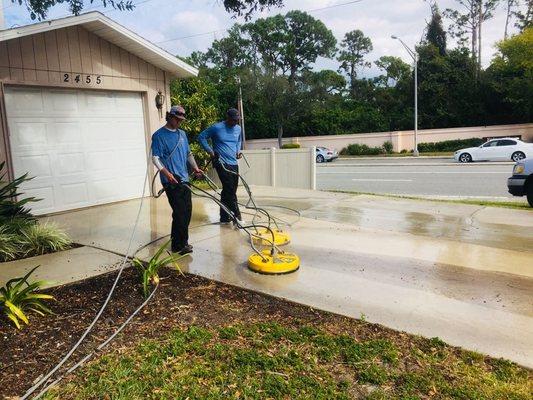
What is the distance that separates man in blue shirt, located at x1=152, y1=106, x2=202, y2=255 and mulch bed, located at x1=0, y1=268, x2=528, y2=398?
967 mm

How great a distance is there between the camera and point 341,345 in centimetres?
327

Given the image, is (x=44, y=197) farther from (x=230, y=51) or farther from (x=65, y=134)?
(x=230, y=51)

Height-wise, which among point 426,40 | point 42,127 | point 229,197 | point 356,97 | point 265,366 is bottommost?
point 265,366

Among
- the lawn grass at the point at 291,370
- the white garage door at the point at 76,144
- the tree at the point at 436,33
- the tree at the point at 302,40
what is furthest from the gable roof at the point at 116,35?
the tree at the point at 302,40

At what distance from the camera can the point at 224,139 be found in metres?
6.92

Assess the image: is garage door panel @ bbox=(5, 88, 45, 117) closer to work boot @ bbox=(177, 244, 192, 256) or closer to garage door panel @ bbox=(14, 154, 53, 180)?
garage door panel @ bbox=(14, 154, 53, 180)

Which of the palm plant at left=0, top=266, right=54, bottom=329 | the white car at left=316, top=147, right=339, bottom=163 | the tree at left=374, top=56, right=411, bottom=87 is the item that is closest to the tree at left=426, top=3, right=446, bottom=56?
the tree at left=374, top=56, right=411, bottom=87

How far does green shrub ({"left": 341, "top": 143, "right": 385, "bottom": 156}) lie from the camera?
1406 inches

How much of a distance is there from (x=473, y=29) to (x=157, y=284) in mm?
48218

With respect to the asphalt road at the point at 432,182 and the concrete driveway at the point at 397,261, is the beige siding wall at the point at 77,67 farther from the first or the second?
the asphalt road at the point at 432,182

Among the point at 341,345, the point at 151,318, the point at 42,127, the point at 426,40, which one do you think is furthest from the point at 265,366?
the point at 426,40

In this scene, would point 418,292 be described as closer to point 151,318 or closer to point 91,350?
point 151,318

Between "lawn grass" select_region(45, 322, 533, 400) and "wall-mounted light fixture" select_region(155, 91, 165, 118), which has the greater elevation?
"wall-mounted light fixture" select_region(155, 91, 165, 118)

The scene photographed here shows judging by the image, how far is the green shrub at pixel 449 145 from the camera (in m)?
32.5
